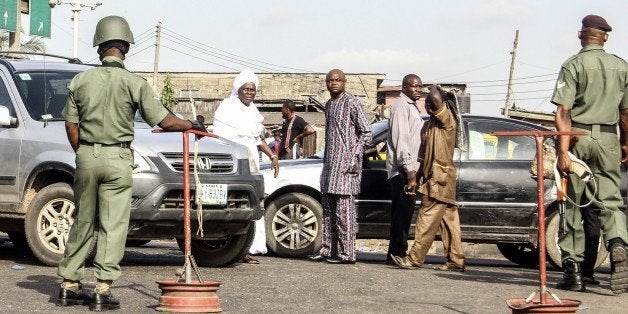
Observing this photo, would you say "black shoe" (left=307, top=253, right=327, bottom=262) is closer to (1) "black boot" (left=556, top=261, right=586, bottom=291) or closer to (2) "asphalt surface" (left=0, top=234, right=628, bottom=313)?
(2) "asphalt surface" (left=0, top=234, right=628, bottom=313)

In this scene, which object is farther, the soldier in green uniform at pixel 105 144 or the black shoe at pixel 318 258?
the black shoe at pixel 318 258

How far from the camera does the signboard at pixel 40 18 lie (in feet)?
84.1

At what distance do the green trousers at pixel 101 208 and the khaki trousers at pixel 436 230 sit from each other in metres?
4.65

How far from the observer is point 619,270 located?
935 centimetres

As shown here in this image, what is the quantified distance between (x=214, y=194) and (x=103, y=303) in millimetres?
2898

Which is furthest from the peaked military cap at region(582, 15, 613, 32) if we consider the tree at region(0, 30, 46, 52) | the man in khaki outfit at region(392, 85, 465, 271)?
the tree at region(0, 30, 46, 52)

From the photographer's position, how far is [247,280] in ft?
33.8

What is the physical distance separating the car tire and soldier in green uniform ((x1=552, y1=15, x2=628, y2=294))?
A: 13.3ft

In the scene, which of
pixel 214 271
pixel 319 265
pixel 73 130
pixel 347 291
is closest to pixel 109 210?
pixel 73 130

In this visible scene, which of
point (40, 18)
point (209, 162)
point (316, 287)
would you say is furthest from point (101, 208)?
point (40, 18)

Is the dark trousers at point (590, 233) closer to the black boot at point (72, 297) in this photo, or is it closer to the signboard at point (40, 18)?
the black boot at point (72, 297)

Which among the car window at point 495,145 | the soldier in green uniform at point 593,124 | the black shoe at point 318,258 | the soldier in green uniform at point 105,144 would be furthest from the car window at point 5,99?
the soldier in green uniform at point 593,124

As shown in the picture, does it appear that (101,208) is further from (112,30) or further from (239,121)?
(239,121)

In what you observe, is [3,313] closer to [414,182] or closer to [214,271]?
[214,271]
